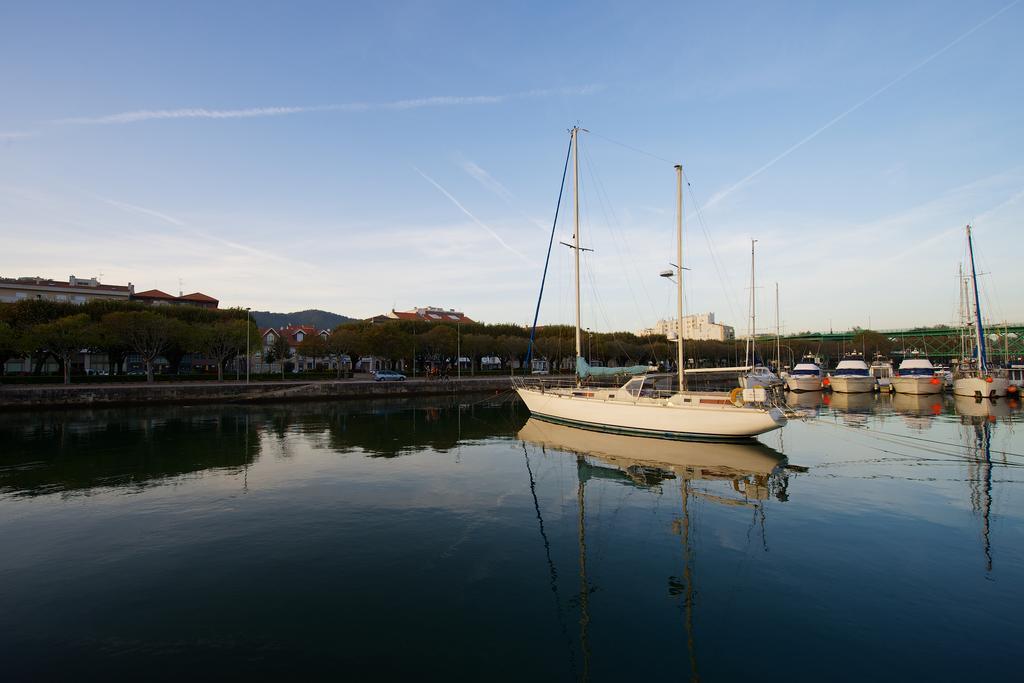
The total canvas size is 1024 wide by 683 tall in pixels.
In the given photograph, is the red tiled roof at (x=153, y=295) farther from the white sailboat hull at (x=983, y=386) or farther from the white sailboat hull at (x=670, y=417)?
the white sailboat hull at (x=983, y=386)

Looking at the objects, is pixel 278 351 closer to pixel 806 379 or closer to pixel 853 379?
pixel 806 379

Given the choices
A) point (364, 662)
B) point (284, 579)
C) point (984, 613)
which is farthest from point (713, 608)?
point (284, 579)

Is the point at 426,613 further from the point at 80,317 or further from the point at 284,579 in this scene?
the point at 80,317

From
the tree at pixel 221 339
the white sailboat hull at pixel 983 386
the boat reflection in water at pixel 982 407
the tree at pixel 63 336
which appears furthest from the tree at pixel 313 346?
the white sailboat hull at pixel 983 386

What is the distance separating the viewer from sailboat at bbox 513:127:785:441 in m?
23.5

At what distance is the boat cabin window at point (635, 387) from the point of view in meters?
27.3

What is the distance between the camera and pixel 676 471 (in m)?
19.2

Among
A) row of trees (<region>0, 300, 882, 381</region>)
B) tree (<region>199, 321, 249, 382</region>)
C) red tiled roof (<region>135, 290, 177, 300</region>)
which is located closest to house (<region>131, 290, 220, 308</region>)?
red tiled roof (<region>135, 290, 177, 300</region>)

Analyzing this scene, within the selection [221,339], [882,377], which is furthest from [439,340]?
[882,377]

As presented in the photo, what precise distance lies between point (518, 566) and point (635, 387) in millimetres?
18521

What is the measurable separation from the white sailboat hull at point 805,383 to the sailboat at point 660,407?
44.7 metres

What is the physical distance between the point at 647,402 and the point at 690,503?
1141 centimetres

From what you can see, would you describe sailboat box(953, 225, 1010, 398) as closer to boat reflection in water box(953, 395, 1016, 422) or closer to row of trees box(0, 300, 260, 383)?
boat reflection in water box(953, 395, 1016, 422)

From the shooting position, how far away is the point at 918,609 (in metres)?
8.44
